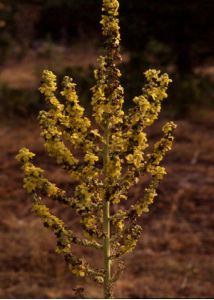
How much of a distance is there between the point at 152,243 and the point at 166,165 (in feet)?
10.4

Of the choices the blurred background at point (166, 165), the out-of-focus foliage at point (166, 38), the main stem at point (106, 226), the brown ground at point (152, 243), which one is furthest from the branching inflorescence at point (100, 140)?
the out-of-focus foliage at point (166, 38)

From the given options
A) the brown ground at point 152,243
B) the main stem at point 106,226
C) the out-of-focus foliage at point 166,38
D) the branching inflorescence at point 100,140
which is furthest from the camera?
the out-of-focus foliage at point 166,38

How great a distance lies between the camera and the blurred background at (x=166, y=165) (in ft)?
28.0

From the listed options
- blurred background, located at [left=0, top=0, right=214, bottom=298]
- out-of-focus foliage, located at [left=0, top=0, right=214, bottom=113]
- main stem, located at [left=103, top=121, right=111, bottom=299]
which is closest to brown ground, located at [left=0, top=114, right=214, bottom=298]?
blurred background, located at [left=0, top=0, right=214, bottom=298]

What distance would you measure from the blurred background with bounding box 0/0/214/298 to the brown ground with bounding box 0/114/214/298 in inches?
0.5

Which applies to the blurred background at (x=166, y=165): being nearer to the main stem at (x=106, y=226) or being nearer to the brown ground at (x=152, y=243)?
the brown ground at (x=152, y=243)

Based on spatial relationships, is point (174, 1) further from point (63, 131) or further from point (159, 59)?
point (63, 131)

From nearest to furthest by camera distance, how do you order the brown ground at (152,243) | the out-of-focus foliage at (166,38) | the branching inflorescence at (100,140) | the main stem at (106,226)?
the branching inflorescence at (100,140) < the main stem at (106,226) < the brown ground at (152,243) < the out-of-focus foliage at (166,38)

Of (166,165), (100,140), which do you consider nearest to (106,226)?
(100,140)

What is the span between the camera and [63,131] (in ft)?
13.6

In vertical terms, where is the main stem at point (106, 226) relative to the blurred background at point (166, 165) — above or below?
below

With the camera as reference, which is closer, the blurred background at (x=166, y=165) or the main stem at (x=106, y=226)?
the main stem at (x=106, y=226)

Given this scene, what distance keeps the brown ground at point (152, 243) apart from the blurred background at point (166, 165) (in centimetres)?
1

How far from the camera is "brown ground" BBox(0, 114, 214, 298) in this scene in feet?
27.4
